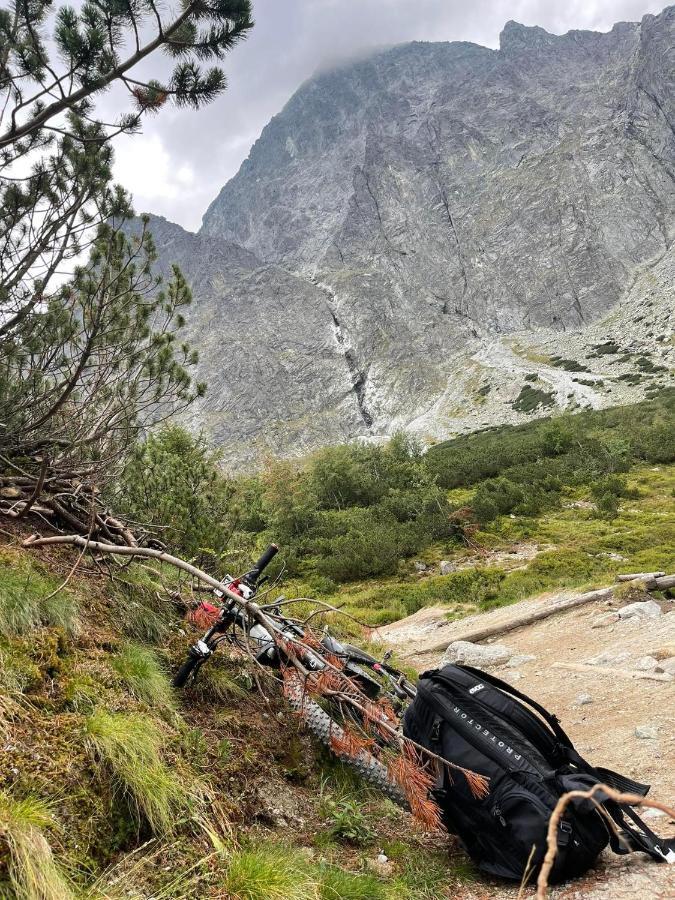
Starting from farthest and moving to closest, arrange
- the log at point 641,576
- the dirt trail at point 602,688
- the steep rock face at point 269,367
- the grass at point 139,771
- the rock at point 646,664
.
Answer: the steep rock face at point 269,367 → the log at point 641,576 → the rock at point 646,664 → the dirt trail at point 602,688 → the grass at point 139,771

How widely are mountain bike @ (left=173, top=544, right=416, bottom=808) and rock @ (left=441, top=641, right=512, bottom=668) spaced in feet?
11.2

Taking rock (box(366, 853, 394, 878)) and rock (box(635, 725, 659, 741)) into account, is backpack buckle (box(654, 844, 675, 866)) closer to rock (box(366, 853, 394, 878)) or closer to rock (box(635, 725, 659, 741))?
rock (box(366, 853, 394, 878))

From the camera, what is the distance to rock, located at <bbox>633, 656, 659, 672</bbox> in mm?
4938

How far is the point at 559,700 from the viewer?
16.3ft

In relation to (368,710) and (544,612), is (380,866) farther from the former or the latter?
(544,612)

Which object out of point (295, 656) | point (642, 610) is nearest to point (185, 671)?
point (295, 656)

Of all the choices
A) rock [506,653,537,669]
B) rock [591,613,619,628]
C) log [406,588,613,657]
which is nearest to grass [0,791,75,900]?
rock [506,653,537,669]

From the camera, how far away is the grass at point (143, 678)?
2646 mm

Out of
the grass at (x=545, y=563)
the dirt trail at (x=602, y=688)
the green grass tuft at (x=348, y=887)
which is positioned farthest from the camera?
the grass at (x=545, y=563)

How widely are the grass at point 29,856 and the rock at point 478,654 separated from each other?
5780mm

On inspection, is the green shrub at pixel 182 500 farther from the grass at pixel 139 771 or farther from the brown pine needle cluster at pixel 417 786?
the brown pine needle cluster at pixel 417 786

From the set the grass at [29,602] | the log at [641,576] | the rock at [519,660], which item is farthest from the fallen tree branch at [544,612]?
the grass at [29,602]

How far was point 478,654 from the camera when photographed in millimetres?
6871

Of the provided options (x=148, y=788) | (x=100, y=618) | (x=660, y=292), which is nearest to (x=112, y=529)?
(x=100, y=618)
